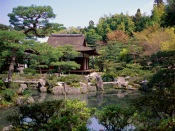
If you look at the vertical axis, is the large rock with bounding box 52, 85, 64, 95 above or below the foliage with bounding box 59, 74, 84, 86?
below

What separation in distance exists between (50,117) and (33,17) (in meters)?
7.21

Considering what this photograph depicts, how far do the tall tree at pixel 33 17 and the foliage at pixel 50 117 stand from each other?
A: 6.56 meters

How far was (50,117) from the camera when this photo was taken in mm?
5086

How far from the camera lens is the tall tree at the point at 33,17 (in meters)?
10.6

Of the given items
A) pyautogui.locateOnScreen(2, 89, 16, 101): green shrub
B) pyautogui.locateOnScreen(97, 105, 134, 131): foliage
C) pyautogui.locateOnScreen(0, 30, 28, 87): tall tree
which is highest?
pyautogui.locateOnScreen(0, 30, 28, 87): tall tree

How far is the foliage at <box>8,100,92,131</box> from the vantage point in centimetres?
453

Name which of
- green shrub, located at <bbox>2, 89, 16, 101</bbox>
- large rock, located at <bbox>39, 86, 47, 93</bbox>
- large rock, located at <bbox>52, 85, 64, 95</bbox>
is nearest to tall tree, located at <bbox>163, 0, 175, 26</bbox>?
green shrub, located at <bbox>2, 89, 16, 101</bbox>

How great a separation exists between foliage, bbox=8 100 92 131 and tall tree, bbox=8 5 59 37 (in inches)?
258

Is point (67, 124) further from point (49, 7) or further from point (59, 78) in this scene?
point (59, 78)

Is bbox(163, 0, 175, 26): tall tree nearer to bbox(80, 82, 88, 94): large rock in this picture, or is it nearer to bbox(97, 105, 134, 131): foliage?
bbox(97, 105, 134, 131): foliage

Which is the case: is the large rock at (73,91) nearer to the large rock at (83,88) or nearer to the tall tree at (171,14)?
the large rock at (83,88)

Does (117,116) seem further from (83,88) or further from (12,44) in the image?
(83,88)

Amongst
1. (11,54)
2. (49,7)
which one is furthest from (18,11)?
(11,54)

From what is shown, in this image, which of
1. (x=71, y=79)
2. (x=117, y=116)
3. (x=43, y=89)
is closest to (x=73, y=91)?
(x=71, y=79)
